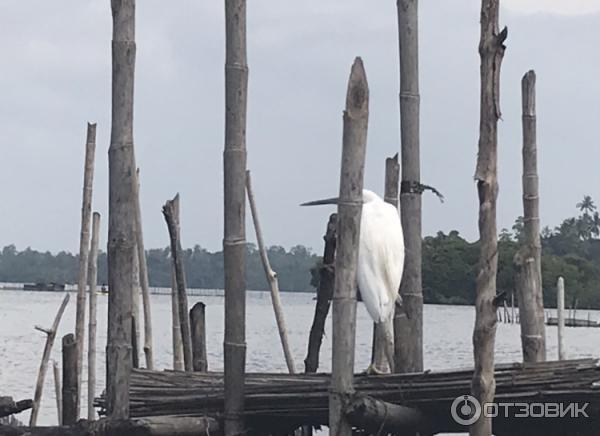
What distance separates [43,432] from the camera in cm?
747

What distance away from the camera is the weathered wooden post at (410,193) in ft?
27.9

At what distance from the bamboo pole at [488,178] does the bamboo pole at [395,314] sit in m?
2.21

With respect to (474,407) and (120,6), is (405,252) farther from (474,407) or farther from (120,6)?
(120,6)

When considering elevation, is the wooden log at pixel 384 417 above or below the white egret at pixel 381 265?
below

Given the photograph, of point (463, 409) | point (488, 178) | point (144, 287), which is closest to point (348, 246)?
point (488, 178)

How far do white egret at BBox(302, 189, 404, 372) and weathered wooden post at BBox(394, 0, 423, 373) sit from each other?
83mm

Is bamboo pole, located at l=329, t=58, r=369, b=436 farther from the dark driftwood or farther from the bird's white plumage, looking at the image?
the dark driftwood

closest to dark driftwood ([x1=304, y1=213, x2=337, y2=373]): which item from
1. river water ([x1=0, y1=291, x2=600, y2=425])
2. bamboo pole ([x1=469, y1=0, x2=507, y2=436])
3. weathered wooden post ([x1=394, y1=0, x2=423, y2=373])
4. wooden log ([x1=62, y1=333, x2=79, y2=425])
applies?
weathered wooden post ([x1=394, y1=0, x2=423, y2=373])

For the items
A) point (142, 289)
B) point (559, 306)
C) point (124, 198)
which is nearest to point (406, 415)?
point (124, 198)

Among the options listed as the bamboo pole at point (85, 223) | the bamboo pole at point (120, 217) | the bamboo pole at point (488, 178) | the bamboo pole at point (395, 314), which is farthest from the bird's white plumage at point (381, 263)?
the bamboo pole at point (85, 223)

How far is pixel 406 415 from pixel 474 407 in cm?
76

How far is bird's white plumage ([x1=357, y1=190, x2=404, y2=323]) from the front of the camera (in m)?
8.49

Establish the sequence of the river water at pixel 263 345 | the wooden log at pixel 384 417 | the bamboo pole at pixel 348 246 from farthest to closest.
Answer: the river water at pixel 263 345 < the wooden log at pixel 384 417 < the bamboo pole at pixel 348 246

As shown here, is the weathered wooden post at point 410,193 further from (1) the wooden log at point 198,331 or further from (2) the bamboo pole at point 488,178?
(2) the bamboo pole at point 488,178
